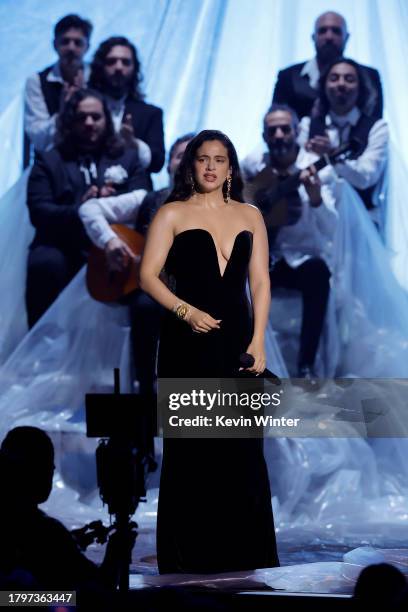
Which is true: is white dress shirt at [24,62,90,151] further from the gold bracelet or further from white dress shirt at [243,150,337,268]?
the gold bracelet

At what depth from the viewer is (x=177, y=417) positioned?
3.25 m

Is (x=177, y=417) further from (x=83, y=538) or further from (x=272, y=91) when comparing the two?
(x=272, y=91)

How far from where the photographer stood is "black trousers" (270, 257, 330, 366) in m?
6.00

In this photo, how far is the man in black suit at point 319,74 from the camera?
19.2ft

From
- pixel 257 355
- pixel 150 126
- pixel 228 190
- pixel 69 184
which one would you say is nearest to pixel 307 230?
pixel 150 126

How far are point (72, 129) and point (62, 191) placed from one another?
0.40 meters

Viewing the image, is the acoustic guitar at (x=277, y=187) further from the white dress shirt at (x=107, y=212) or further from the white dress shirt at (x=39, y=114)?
the white dress shirt at (x=39, y=114)

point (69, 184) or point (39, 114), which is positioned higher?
point (39, 114)

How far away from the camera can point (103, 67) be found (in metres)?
6.01

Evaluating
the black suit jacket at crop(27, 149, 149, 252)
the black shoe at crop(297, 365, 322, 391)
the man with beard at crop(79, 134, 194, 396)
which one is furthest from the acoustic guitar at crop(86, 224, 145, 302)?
the black shoe at crop(297, 365, 322, 391)

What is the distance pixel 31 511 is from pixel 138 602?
600 mm

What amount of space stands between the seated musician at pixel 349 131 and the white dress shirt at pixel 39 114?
1470 millimetres

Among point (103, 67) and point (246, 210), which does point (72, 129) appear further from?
point (246, 210)

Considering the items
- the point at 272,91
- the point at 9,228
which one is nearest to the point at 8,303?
the point at 9,228
